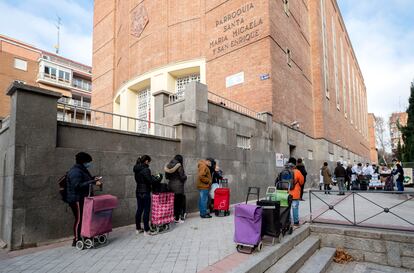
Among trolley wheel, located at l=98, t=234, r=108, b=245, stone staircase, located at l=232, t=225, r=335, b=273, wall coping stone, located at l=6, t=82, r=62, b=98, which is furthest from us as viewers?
trolley wheel, located at l=98, t=234, r=108, b=245

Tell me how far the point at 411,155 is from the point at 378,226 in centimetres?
2707

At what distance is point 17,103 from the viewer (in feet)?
17.2

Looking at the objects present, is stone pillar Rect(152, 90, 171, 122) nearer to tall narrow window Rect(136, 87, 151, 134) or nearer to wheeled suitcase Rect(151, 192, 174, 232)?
wheeled suitcase Rect(151, 192, 174, 232)

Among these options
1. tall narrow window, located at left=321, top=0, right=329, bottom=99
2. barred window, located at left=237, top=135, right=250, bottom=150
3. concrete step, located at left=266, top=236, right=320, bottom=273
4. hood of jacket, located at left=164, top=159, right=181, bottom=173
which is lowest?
concrete step, located at left=266, top=236, right=320, bottom=273

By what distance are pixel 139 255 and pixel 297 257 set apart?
119 inches

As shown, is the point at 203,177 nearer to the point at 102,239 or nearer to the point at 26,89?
the point at 102,239

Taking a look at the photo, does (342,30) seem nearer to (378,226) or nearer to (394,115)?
(394,115)

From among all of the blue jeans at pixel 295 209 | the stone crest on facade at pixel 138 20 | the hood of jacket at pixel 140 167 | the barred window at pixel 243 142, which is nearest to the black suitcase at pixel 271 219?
the blue jeans at pixel 295 209

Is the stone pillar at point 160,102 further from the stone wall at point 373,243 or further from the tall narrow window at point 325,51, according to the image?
the tall narrow window at point 325,51

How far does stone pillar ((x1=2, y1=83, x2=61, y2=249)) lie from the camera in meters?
5.09

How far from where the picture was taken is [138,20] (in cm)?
2292

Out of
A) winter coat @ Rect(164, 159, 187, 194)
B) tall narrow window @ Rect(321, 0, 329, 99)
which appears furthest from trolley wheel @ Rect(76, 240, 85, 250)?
tall narrow window @ Rect(321, 0, 329, 99)

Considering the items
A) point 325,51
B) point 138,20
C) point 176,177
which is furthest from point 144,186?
point 325,51

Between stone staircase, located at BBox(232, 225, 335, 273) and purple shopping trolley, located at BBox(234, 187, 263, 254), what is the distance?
0.72 ft
